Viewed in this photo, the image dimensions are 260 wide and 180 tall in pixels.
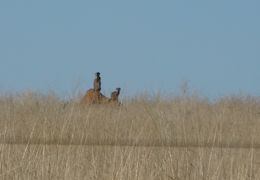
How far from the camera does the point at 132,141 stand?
29.8 feet

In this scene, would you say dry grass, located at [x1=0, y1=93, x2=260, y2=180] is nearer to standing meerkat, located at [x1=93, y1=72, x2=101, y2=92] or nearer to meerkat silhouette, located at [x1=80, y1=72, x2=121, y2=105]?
meerkat silhouette, located at [x1=80, y1=72, x2=121, y2=105]

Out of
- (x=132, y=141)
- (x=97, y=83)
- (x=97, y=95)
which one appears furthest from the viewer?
(x=97, y=83)

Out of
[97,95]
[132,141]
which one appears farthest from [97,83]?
[132,141]

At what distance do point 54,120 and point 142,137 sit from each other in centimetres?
111

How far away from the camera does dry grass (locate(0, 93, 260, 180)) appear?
6.37m

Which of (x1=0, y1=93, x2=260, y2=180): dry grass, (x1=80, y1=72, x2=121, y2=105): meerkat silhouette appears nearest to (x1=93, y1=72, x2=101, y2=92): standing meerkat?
(x1=80, y1=72, x2=121, y2=105): meerkat silhouette

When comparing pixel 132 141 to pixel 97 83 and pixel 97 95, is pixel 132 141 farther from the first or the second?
pixel 97 83

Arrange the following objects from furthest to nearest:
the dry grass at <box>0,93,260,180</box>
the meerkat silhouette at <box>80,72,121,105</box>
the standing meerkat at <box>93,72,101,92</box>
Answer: the standing meerkat at <box>93,72,101,92</box>, the meerkat silhouette at <box>80,72,121,105</box>, the dry grass at <box>0,93,260,180</box>

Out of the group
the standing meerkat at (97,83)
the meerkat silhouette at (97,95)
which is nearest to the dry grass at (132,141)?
the meerkat silhouette at (97,95)

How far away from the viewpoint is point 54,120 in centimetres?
927

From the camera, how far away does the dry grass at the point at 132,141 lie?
6367 millimetres

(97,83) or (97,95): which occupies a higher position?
(97,83)

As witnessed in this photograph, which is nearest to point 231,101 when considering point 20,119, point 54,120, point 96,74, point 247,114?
point 247,114

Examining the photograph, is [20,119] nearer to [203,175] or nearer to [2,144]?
[2,144]
